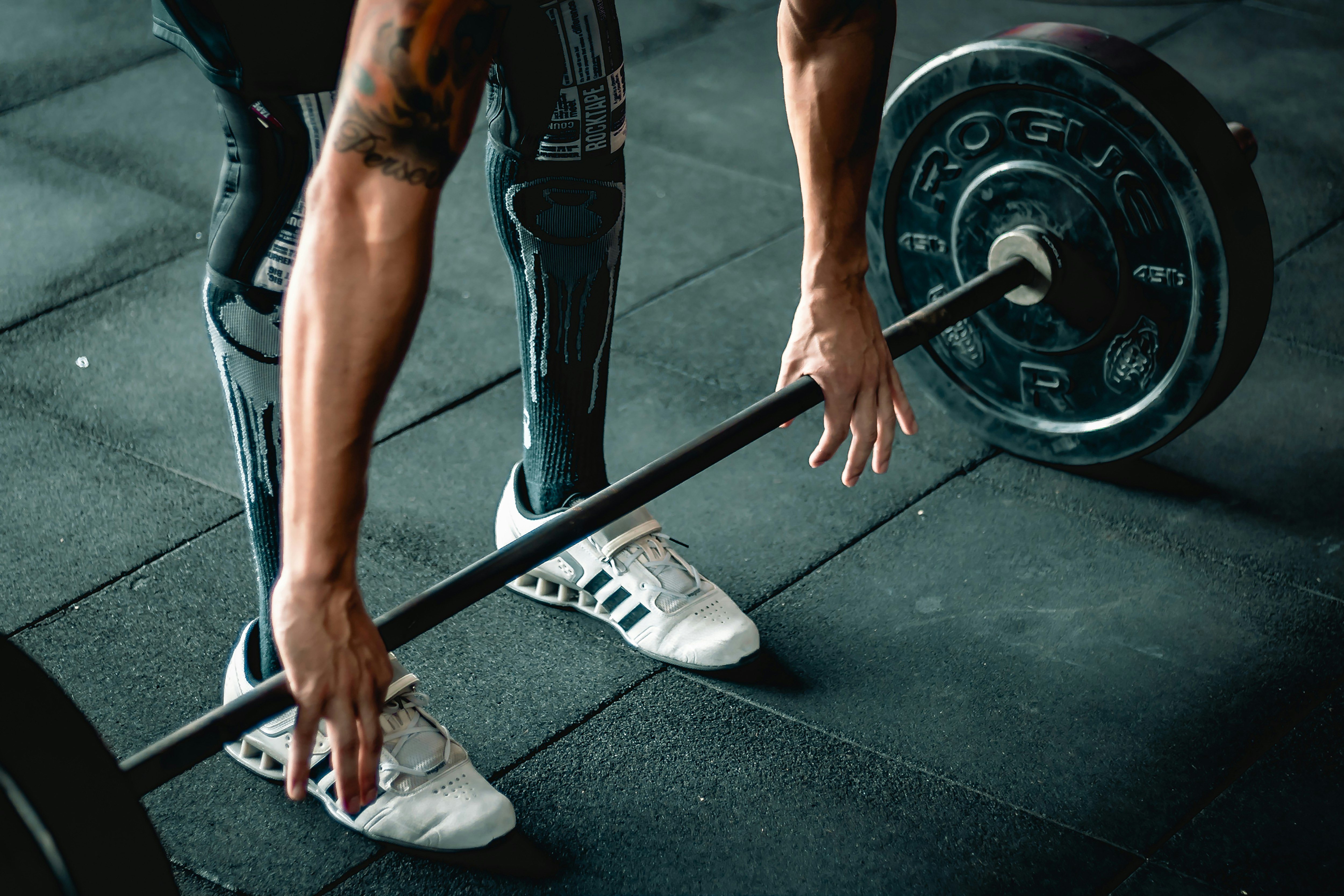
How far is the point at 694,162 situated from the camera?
2711mm

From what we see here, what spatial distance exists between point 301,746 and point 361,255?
34cm

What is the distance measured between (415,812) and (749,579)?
553 mm

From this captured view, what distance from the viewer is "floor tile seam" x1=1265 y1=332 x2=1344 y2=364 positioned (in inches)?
81.8

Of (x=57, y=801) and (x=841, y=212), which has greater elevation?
(x=841, y=212)

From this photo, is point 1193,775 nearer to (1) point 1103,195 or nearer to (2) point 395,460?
(1) point 1103,195

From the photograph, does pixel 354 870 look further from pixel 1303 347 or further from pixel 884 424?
pixel 1303 347

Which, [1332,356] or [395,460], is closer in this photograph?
[395,460]

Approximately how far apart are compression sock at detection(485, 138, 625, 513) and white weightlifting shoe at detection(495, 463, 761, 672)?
60mm

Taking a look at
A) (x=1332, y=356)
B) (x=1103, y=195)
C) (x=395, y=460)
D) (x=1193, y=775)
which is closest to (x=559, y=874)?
(x=1193, y=775)

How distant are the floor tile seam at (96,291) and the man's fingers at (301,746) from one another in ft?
4.94

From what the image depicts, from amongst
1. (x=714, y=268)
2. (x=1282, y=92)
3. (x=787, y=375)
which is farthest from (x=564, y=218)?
(x=1282, y=92)

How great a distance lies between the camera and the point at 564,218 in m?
1.39

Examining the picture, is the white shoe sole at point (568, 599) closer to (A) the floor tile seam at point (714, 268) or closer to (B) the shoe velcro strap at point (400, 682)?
(B) the shoe velcro strap at point (400, 682)

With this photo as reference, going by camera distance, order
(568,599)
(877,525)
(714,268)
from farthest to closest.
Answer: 1. (714,268)
2. (877,525)
3. (568,599)
